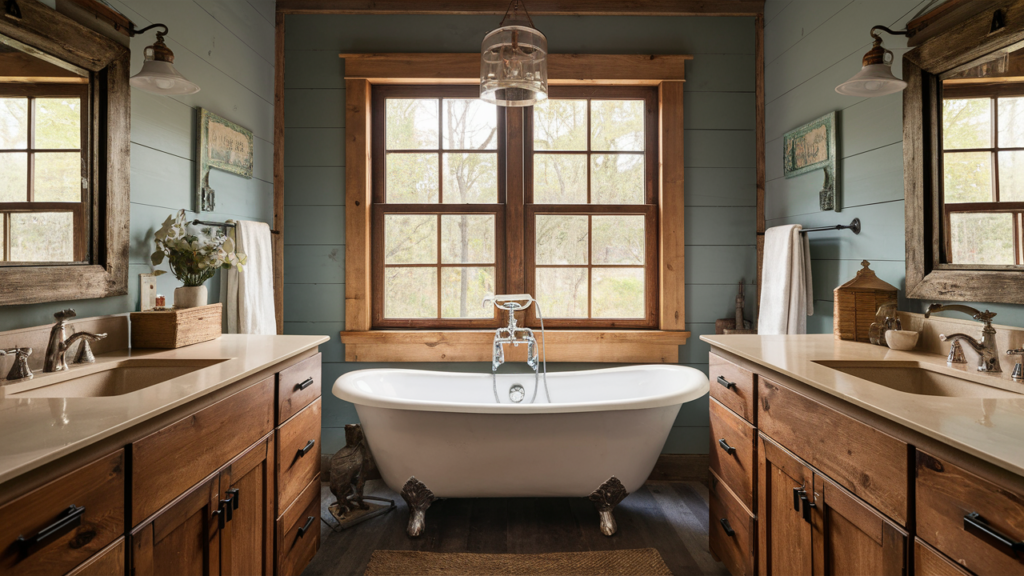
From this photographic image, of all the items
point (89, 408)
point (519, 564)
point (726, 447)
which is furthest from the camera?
point (519, 564)

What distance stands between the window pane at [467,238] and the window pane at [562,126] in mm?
530

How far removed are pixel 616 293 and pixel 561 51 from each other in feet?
4.47

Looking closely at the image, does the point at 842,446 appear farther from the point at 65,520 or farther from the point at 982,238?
the point at 65,520

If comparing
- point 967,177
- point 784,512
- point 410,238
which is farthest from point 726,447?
point 410,238

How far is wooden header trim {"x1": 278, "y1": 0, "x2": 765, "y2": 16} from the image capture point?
2703mm

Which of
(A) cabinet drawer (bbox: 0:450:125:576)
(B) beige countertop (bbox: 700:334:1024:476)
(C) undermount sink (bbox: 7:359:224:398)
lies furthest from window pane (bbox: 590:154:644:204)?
(A) cabinet drawer (bbox: 0:450:125:576)

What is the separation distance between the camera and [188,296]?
182 cm

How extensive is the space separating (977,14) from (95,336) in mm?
2652

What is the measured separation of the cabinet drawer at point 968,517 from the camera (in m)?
0.75

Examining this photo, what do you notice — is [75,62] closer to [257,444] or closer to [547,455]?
[257,444]

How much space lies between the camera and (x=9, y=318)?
1321 millimetres

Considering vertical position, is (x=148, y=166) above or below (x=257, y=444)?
above

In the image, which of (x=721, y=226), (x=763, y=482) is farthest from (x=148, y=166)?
(x=721, y=226)

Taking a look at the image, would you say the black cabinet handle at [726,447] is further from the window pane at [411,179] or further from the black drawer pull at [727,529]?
the window pane at [411,179]
